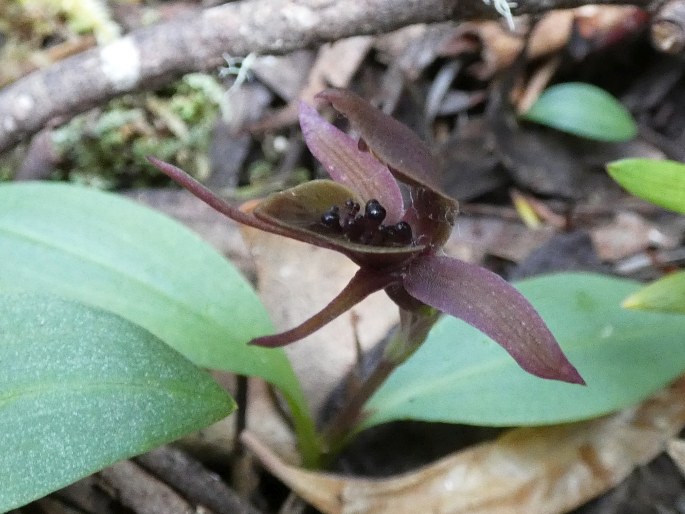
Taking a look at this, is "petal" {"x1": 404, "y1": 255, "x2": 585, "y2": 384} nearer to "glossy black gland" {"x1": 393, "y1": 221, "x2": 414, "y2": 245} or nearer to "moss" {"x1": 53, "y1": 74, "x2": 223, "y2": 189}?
"glossy black gland" {"x1": 393, "y1": 221, "x2": 414, "y2": 245}

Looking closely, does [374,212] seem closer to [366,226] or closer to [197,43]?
[366,226]

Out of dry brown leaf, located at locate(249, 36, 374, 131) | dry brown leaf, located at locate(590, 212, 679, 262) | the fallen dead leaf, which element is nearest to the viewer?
the fallen dead leaf

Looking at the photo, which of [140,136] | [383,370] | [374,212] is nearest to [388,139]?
[374,212]

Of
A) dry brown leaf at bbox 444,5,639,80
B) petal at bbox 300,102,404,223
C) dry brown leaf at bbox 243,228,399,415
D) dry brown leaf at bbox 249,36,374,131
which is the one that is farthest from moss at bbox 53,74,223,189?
petal at bbox 300,102,404,223

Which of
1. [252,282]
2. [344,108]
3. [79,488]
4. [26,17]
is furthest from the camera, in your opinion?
[26,17]

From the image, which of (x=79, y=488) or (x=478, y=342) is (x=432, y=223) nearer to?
(x=478, y=342)

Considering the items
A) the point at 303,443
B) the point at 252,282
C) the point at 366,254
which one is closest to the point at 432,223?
the point at 366,254

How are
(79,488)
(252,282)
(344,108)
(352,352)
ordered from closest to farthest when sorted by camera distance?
(344,108) < (79,488) < (352,352) < (252,282)

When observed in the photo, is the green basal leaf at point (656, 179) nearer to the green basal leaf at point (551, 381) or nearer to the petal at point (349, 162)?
the green basal leaf at point (551, 381)
